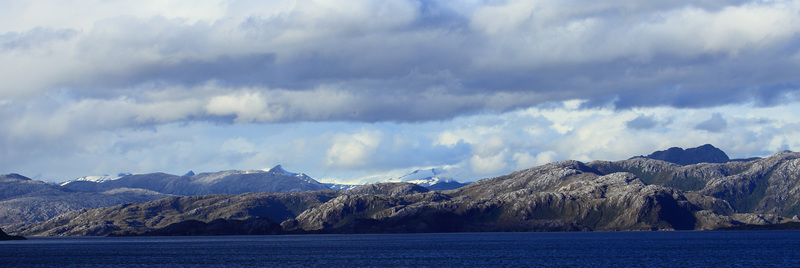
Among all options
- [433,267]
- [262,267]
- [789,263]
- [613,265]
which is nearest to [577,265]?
[613,265]

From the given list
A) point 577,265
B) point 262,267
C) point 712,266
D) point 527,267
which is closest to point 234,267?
point 262,267

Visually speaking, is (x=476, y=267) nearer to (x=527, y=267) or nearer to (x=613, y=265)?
(x=527, y=267)

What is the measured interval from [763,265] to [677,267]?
24.2 metres

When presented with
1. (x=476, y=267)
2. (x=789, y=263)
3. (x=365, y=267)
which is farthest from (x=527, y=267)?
(x=789, y=263)

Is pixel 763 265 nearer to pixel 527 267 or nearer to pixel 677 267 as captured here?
pixel 677 267

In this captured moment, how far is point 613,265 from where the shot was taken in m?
196

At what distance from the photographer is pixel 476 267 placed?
194 m

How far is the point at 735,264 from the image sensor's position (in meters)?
194

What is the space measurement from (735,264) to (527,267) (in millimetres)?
56082

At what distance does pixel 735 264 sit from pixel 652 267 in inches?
1031

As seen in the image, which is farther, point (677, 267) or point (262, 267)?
point (262, 267)

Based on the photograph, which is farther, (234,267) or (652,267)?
(234,267)

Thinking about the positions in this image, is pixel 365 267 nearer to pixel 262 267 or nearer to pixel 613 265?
pixel 262 267

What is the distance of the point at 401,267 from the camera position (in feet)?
647
